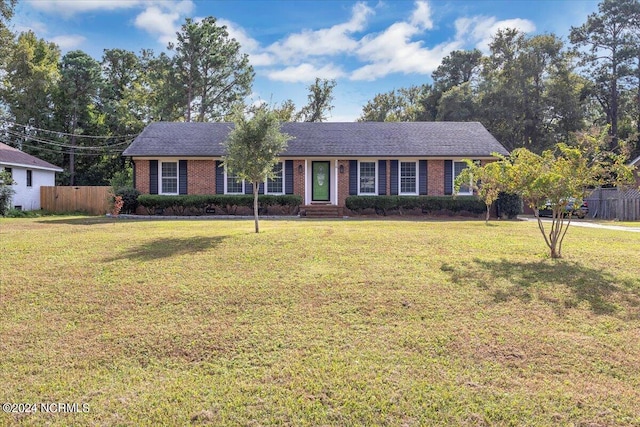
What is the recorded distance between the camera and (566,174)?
660 cm

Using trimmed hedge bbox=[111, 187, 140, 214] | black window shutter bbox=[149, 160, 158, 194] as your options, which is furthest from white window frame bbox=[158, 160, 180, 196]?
trimmed hedge bbox=[111, 187, 140, 214]

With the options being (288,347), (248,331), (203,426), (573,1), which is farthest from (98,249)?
(573,1)

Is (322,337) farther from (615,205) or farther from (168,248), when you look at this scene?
(615,205)

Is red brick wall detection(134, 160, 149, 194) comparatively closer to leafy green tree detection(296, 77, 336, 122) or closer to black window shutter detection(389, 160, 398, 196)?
black window shutter detection(389, 160, 398, 196)

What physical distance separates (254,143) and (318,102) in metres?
31.8

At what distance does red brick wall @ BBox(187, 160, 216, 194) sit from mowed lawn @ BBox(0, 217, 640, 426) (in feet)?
37.9

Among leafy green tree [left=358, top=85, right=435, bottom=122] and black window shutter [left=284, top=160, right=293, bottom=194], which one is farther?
leafy green tree [left=358, top=85, right=435, bottom=122]

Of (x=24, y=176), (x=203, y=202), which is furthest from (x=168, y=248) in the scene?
(x=24, y=176)

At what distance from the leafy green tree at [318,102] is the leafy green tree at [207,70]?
6808 millimetres

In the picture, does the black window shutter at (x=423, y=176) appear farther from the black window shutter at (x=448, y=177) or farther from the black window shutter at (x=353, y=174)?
the black window shutter at (x=353, y=174)

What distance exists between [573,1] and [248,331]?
14.5 meters

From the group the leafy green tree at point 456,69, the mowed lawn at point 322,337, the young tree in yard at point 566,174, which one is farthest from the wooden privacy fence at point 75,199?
the leafy green tree at point 456,69

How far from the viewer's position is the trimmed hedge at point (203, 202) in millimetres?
17656

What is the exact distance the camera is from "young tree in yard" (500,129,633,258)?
645 cm
